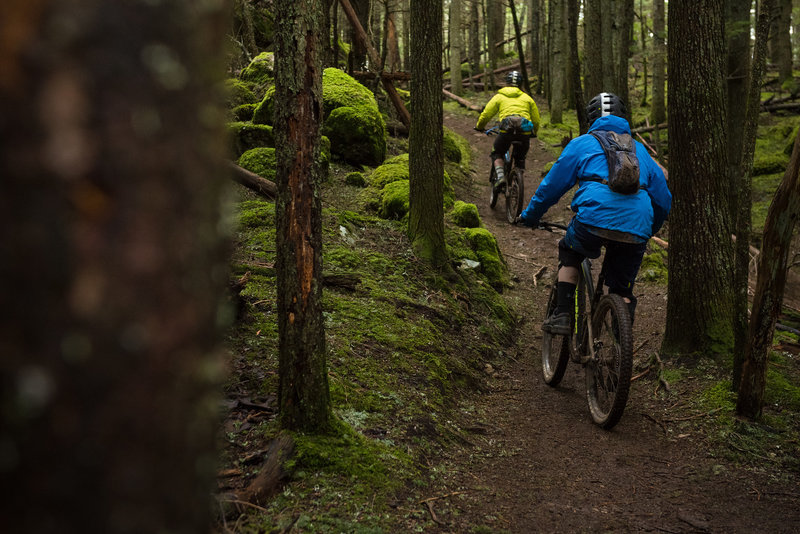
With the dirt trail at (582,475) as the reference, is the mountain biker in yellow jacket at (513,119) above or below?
above

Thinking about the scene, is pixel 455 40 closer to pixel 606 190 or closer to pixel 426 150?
pixel 426 150

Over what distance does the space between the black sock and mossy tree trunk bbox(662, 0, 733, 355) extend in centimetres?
116

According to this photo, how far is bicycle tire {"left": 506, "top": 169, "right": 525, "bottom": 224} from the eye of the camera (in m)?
10.8

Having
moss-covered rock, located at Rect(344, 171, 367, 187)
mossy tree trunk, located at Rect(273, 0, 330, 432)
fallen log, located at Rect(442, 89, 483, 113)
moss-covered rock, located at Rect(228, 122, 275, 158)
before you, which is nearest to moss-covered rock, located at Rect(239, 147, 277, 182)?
moss-covered rock, located at Rect(228, 122, 275, 158)

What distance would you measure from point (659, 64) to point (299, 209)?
17078mm

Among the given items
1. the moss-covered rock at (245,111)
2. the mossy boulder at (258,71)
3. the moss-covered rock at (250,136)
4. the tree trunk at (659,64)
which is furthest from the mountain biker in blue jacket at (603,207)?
the tree trunk at (659,64)

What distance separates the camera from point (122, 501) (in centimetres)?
73

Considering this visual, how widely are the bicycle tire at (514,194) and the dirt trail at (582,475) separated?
17.3 feet

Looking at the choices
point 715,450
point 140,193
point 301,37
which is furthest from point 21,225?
point 715,450

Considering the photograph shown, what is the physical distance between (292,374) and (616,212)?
2881 millimetres

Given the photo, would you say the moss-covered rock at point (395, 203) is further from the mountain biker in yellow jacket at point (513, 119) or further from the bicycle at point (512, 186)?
the mountain biker in yellow jacket at point (513, 119)

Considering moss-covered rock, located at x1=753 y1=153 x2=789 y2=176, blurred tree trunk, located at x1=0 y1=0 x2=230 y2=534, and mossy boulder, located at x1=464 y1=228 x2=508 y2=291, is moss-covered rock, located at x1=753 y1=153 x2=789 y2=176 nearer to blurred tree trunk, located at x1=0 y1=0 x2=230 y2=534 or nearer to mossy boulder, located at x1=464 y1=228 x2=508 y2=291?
mossy boulder, located at x1=464 y1=228 x2=508 y2=291

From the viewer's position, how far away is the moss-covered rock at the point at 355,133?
9789mm

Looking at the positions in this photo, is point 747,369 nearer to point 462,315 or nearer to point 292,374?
point 462,315
